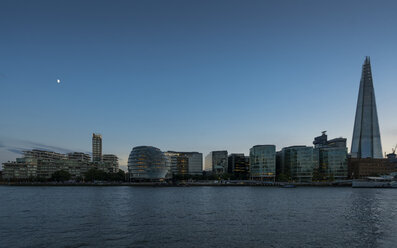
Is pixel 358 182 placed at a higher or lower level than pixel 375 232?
lower

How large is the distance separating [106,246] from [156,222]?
16019 mm

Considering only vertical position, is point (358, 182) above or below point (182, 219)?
below

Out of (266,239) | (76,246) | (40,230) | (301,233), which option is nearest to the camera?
(76,246)

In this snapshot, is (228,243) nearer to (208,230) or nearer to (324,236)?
(208,230)

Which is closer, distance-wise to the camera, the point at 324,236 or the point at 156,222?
the point at 324,236

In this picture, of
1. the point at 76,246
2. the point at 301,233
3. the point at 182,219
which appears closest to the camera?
the point at 76,246

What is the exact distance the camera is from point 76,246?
3319 centimetres

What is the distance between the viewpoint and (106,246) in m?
33.2

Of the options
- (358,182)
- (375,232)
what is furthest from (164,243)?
(358,182)

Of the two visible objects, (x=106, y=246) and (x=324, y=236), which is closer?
(x=106, y=246)

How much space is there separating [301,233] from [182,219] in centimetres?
2133

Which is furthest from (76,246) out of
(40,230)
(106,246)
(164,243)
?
(40,230)

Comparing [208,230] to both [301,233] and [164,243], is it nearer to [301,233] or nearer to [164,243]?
[164,243]

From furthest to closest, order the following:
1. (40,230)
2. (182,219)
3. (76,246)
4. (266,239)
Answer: (182,219), (40,230), (266,239), (76,246)
